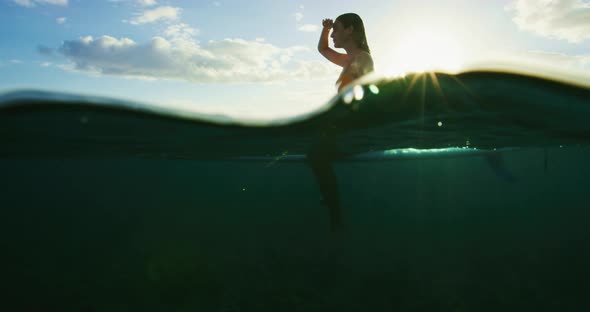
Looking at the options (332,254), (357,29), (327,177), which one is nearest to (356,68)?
(357,29)

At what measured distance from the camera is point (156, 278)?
9.33 meters

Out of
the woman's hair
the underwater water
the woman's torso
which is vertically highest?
the woman's hair

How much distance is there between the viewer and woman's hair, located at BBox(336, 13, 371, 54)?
18.2ft

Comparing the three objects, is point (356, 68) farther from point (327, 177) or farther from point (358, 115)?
point (327, 177)

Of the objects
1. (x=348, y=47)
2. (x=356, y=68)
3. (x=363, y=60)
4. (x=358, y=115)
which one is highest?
(x=348, y=47)

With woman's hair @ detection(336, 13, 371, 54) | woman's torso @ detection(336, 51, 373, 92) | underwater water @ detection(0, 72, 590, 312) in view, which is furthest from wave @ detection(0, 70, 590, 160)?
woman's hair @ detection(336, 13, 371, 54)

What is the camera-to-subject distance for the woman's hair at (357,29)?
5.54 meters

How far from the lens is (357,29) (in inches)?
218

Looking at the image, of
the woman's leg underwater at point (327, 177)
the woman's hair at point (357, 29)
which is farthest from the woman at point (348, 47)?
the woman's leg underwater at point (327, 177)

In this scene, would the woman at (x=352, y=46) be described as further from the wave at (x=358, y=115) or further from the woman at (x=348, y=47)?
the wave at (x=358, y=115)

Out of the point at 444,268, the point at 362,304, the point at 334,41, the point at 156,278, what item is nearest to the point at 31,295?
the point at 156,278

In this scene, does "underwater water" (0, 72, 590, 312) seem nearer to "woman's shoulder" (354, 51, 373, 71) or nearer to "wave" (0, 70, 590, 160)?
"wave" (0, 70, 590, 160)

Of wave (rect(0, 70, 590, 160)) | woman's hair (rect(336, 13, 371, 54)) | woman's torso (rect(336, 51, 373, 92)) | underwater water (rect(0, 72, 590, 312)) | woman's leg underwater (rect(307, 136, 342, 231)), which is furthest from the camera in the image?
woman's leg underwater (rect(307, 136, 342, 231))

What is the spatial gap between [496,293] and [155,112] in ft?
30.1
